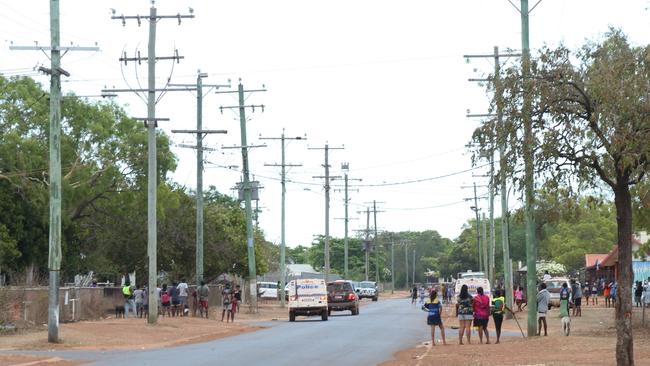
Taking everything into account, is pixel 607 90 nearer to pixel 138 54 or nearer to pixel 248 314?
pixel 138 54

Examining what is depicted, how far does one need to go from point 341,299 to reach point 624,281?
35.5 meters

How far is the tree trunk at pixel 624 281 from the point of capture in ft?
61.6

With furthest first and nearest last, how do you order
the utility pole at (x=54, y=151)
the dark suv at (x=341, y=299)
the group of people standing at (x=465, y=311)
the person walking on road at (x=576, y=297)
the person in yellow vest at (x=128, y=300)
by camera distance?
1. the dark suv at (x=341, y=299)
2. the person walking on road at (x=576, y=297)
3. the person in yellow vest at (x=128, y=300)
4. the utility pole at (x=54, y=151)
5. the group of people standing at (x=465, y=311)

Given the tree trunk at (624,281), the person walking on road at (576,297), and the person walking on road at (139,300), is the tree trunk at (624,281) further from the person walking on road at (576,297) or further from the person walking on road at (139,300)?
the person walking on road at (139,300)

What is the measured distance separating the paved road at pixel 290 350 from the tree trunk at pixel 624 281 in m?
5.89

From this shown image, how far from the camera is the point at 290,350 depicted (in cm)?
2616

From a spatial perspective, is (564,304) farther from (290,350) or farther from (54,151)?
(54,151)

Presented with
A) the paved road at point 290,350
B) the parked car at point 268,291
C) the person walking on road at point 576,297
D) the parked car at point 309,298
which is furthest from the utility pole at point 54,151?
the parked car at point 268,291

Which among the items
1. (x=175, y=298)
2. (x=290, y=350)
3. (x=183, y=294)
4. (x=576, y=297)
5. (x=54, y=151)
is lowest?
(x=290, y=350)

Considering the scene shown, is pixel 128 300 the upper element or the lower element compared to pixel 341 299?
upper

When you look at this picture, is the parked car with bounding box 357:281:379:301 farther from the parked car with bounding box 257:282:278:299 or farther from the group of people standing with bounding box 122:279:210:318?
the group of people standing with bounding box 122:279:210:318

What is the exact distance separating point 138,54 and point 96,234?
26.3 m

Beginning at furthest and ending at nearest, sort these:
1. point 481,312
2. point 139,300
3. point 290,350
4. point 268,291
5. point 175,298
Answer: point 268,291 → point 175,298 → point 139,300 → point 481,312 → point 290,350

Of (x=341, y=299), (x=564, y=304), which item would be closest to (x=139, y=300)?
(x=341, y=299)
